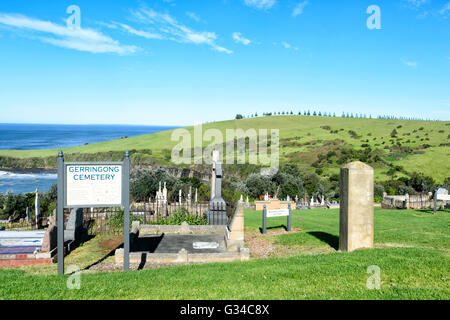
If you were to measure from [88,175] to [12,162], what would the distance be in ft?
298

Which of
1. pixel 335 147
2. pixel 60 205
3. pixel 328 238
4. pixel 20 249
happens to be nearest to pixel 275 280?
pixel 60 205

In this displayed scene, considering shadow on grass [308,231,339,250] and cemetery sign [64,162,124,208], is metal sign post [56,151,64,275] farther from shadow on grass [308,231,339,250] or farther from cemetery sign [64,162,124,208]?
shadow on grass [308,231,339,250]

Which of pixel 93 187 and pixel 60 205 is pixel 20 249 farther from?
pixel 93 187

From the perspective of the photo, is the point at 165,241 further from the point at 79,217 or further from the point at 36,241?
the point at 36,241

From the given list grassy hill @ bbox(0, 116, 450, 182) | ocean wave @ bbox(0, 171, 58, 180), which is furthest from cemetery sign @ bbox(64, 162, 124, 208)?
ocean wave @ bbox(0, 171, 58, 180)

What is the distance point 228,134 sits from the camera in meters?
96.4

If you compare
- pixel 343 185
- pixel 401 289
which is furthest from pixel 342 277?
pixel 343 185

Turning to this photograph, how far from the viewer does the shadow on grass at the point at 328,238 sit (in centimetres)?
1040

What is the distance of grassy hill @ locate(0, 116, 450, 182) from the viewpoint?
2245 inches

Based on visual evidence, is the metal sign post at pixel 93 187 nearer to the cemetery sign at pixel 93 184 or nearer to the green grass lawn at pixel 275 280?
the cemetery sign at pixel 93 184

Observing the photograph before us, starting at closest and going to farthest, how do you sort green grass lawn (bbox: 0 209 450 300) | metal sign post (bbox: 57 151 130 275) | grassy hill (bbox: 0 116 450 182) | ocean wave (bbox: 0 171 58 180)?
green grass lawn (bbox: 0 209 450 300), metal sign post (bbox: 57 151 130 275), grassy hill (bbox: 0 116 450 182), ocean wave (bbox: 0 171 58 180)

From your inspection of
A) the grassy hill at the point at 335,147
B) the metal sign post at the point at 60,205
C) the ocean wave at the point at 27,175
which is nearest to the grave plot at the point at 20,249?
the metal sign post at the point at 60,205

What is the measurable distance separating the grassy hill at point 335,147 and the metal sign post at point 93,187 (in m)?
47.4

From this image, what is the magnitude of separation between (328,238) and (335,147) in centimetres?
6352
